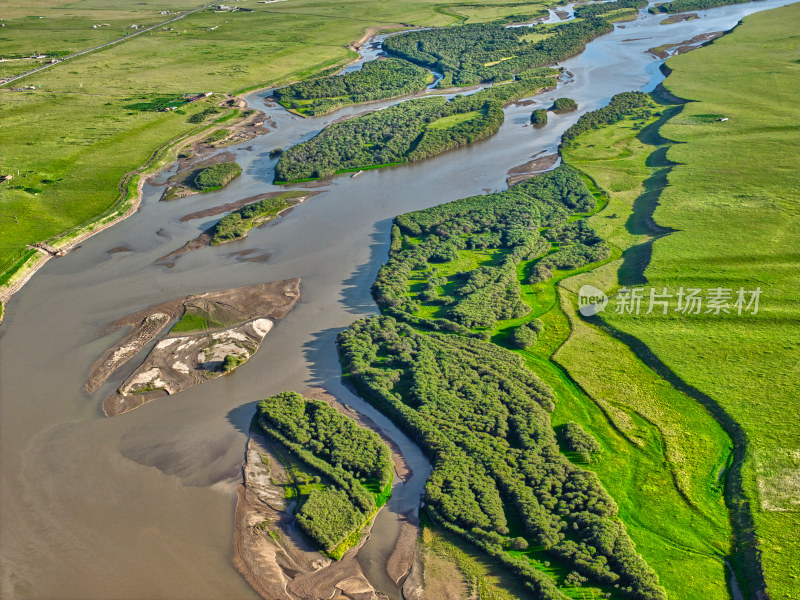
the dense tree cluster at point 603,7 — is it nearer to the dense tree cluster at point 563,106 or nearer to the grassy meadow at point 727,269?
the grassy meadow at point 727,269

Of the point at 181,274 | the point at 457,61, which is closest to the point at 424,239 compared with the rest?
the point at 181,274

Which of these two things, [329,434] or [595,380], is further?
[595,380]

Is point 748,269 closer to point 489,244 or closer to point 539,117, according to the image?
point 489,244

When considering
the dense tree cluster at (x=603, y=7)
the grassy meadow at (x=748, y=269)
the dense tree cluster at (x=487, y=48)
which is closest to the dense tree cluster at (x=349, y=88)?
the dense tree cluster at (x=487, y=48)

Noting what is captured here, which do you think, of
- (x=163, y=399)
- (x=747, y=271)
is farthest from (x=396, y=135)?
(x=163, y=399)

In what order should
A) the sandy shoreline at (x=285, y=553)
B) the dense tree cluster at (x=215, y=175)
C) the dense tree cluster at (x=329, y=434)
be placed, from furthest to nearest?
the dense tree cluster at (x=215, y=175) → the dense tree cluster at (x=329, y=434) → the sandy shoreline at (x=285, y=553)

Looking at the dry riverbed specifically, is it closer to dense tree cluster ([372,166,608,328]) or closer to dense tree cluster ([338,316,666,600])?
dense tree cluster ([338,316,666,600])
